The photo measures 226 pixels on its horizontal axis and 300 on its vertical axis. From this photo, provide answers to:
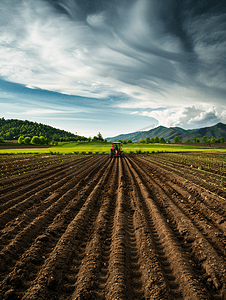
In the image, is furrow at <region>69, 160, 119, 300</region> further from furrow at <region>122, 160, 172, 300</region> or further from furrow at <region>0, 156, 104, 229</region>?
furrow at <region>0, 156, 104, 229</region>

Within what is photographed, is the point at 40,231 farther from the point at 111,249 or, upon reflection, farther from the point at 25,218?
the point at 111,249

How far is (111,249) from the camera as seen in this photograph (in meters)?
4.75

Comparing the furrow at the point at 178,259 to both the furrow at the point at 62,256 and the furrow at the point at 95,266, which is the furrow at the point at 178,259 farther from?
the furrow at the point at 62,256

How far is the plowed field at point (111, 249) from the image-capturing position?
3389 millimetres

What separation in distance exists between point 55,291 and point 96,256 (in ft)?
4.12

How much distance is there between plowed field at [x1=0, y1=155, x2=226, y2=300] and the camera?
11.1 feet

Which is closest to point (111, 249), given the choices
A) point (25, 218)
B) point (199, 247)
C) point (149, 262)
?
point (149, 262)

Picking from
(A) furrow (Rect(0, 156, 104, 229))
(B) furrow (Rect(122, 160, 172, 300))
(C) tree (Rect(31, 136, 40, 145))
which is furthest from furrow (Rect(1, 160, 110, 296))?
(C) tree (Rect(31, 136, 40, 145))

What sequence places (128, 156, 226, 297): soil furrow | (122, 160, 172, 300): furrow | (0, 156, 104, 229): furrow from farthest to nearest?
Result: (0, 156, 104, 229): furrow → (128, 156, 226, 297): soil furrow → (122, 160, 172, 300): furrow

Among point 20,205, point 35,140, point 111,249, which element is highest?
point 35,140

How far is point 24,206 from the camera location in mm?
7617

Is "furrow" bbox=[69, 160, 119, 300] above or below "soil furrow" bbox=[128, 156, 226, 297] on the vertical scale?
below

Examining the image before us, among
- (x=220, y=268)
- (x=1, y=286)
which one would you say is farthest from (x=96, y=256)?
(x=220, y=268)

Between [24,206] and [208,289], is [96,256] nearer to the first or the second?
[208,289]
